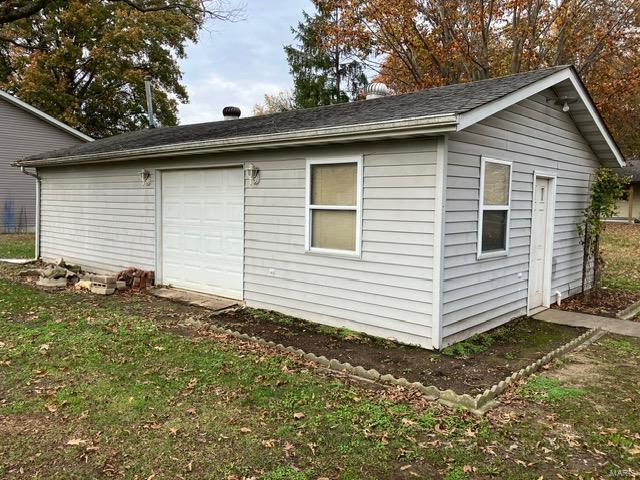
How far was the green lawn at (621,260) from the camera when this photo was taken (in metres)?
10.3

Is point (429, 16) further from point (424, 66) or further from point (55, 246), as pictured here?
point (55, 246)

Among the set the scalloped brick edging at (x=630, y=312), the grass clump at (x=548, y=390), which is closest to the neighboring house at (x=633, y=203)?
the scalloped brick edging at (x=630, y=312)

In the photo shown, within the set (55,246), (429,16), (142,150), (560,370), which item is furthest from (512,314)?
(429,16)

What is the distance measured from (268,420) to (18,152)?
20.4m

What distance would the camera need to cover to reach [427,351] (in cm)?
544

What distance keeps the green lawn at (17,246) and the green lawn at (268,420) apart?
919 centimetres

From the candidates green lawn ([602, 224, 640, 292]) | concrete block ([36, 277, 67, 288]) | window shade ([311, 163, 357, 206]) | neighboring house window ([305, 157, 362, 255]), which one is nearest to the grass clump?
neighboring house window ([305, 157, 362, 255])

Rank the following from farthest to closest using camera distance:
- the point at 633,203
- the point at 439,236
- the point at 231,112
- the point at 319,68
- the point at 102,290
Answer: the point at 633,203, the point at 319,68, the point at 231,112, the point at 102,290, the point at 439,236

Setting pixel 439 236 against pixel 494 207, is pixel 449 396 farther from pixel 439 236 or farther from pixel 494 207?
pixel 494 207

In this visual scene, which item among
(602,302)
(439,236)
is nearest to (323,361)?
(439,236)

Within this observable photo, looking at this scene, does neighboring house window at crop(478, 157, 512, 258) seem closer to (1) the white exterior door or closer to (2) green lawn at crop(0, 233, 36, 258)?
(1) the white exterior door

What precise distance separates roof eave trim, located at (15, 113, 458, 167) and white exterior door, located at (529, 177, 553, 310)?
3.11 metres

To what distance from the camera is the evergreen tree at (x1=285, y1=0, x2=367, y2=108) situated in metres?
24.4

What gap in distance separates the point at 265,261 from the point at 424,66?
16.7 meters
